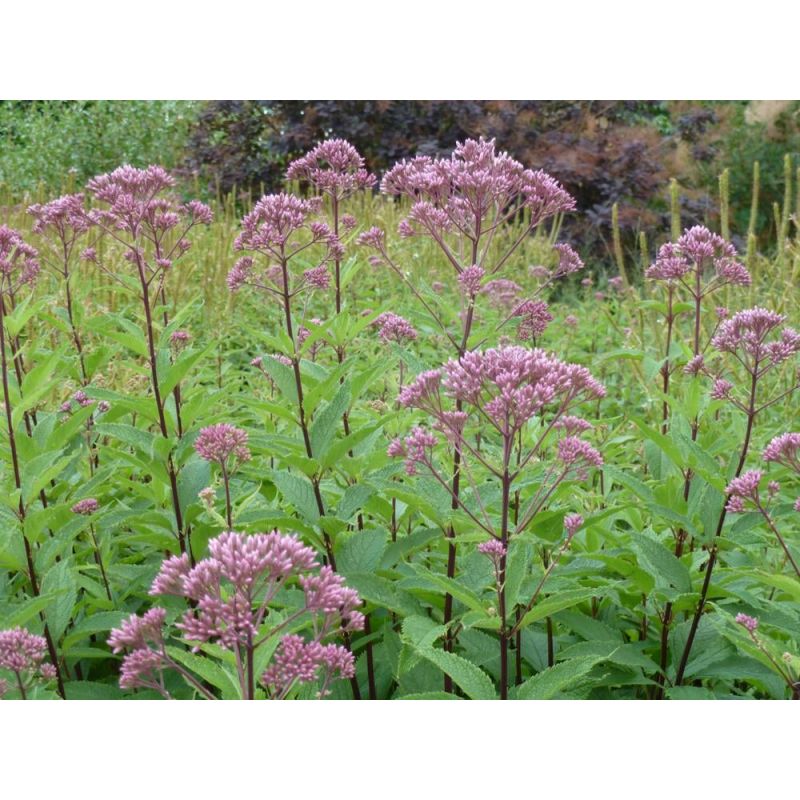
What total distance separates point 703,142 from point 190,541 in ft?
22.8

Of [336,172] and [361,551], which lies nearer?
[361,551]

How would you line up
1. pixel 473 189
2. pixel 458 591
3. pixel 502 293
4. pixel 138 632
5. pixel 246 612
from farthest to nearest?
pixel 502 293 < pixel 473 189 < pixel 458 591 < pixel 138 632 < pixel 246 612

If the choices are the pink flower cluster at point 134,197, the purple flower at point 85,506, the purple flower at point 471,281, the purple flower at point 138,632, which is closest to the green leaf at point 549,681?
the purple flower at point 138,632

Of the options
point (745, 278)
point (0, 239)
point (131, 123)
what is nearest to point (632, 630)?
point (745, 278)

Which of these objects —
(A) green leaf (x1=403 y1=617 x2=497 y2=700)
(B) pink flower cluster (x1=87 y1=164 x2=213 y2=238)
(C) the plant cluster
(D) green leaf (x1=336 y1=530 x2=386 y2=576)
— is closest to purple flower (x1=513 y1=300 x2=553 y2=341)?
(C) the plant cluster

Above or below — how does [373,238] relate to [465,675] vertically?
above

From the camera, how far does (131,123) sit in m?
6.98

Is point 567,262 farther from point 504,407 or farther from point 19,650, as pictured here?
point 19,650

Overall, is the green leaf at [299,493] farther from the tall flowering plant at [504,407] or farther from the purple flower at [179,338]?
the purple flower at [179,338]

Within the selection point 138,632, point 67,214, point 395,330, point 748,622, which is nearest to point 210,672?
point 138,632

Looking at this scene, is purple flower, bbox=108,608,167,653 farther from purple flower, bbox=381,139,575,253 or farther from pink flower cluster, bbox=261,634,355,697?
purple flower, bbox=381,139,575,253

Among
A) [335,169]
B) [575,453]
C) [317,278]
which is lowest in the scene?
[575,453]

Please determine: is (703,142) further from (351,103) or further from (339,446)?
(339,446)

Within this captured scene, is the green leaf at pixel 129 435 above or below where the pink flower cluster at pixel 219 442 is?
below
